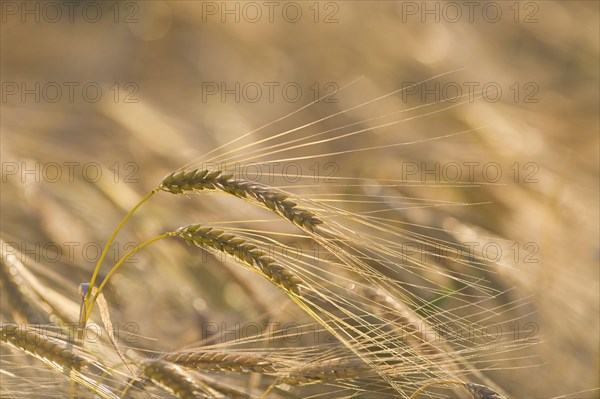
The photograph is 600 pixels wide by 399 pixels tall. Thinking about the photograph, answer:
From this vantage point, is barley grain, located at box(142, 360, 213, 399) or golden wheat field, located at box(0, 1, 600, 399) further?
golden wheat field, located at box(0, 1, 600, 399)

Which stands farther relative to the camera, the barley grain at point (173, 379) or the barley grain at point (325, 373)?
the barley grain at point (325, 373)

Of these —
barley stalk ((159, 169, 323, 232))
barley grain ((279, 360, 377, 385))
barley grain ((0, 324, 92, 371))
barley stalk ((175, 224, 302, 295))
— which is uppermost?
barley stalk ((159, 169, 323, 232))

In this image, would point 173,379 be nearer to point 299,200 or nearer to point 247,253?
point 247,253

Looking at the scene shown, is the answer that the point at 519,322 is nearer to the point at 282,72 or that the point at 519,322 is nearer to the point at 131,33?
the point at 282,72

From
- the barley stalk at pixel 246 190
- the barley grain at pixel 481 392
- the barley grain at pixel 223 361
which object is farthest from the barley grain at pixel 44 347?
the barley grain at pixel 481 392

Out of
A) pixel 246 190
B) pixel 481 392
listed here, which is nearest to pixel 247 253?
pixel 246 190

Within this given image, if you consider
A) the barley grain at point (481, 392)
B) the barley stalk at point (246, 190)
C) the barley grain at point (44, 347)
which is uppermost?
the barley stalk at point (246, 190)

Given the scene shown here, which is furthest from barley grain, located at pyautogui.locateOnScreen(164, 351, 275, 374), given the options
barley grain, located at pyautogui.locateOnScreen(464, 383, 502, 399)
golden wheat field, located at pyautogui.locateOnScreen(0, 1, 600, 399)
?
barley grain, located at pyautogui.locateOnScreen(464, 383, 502, 399)

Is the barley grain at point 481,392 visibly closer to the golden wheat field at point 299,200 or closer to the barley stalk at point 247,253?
the golden wheat field at point 299,200

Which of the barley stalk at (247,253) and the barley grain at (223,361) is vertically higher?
the barley stalk at (247,253)

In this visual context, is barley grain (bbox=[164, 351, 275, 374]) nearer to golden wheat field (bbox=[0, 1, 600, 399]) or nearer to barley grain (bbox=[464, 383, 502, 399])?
golden wheat field (bbox=[0, 1, 600, 399])
